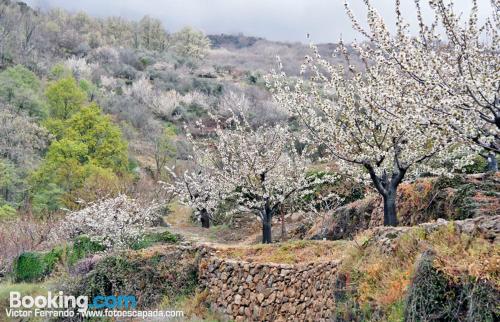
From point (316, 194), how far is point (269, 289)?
40.9 ft

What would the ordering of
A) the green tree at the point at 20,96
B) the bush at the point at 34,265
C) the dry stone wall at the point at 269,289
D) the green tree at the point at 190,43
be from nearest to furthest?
the dry stone wall at the point at 269,289
the bush at the point at 34,265
the green tree at the point at 20,96
the green tree at the point at 190,43

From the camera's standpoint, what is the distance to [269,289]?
387 inches

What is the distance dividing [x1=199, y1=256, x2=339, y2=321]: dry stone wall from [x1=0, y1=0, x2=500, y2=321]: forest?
0.06m

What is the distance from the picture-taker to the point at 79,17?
3639 inches

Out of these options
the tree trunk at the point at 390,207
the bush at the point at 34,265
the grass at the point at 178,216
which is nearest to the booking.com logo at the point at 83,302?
the bush at the point at 34,265

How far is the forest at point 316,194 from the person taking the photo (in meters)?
6.76

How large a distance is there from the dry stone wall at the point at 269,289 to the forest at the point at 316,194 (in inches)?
2.3

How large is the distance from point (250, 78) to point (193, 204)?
50.7 m

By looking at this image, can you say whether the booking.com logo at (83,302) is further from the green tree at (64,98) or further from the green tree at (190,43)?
the green tree at (190,43)

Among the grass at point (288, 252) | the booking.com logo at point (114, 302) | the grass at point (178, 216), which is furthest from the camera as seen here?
the grass at point (178, 216)

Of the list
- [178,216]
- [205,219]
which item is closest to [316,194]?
[205,219]

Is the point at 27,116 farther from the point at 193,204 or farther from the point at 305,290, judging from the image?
the point at 305,290

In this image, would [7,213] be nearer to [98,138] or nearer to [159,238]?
[98,138]

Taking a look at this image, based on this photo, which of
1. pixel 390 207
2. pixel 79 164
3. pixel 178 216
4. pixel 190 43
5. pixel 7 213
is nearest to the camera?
pixel 390 207
